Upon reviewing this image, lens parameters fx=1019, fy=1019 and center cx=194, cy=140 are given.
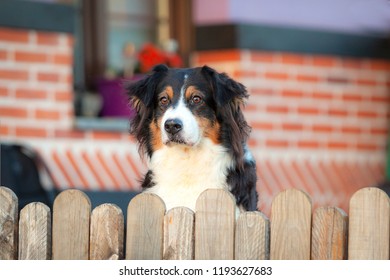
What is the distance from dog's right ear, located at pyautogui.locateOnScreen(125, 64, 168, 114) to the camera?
4.25m

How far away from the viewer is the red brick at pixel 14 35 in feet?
22.4

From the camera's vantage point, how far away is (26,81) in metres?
6.98

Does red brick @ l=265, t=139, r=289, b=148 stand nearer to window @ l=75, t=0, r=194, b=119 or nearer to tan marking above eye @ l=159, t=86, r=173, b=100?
window @ l=75, t=0, r=194, b=119

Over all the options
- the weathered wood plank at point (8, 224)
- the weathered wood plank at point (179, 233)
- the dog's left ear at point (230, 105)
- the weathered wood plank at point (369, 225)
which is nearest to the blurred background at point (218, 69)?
the dog's left ear at point (230, 105)

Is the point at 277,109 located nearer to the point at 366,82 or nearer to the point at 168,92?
the point at 366,82

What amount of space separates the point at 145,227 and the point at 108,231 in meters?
0.13

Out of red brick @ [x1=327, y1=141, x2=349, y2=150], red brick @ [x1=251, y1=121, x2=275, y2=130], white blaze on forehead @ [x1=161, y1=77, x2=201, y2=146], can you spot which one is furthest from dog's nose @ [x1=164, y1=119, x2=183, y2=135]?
red brick @ [x1=327, y1=141, x2=349, y2=150]

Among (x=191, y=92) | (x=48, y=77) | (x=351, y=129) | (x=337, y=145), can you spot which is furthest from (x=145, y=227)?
(x=351, y=129)

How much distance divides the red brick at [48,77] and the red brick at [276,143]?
69.6 inches

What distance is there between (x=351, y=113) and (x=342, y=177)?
54 cm

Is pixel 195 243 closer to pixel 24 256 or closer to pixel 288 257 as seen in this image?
pixel 288 257

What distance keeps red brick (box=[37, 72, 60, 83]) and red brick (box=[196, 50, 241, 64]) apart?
1.27 metres

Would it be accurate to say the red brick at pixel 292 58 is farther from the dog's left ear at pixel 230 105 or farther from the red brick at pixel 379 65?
the dog's left ear at pixel 230 105

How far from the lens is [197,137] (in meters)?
4.11
